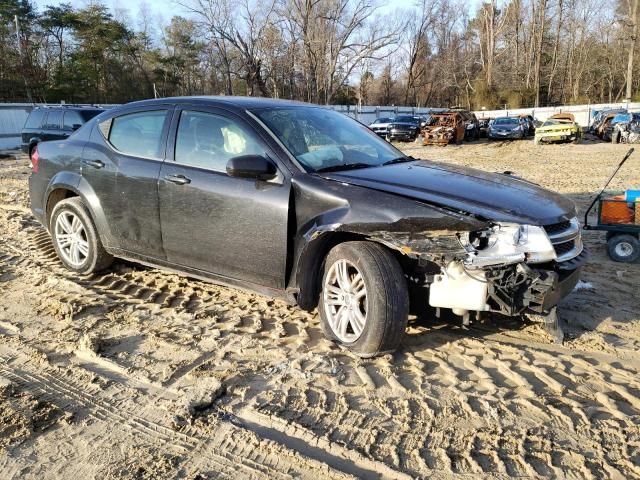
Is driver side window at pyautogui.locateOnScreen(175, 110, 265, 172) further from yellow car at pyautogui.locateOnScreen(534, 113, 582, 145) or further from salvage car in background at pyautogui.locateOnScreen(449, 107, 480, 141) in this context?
salvage car in background at pyautogui.locateOnScreen(449, 107, 480, 141)

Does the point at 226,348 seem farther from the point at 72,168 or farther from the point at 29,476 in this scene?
the point at 72,168

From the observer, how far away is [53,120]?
14.9m

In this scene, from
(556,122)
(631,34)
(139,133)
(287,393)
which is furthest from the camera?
(631,34)

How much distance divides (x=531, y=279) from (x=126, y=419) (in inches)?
95.5

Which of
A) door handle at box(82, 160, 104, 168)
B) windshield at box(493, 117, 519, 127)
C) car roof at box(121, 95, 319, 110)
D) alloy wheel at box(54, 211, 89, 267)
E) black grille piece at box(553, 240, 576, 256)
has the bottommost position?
alloy wheel at box(54, 211, 89, 267)

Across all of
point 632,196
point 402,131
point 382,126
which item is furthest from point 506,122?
point 632,196

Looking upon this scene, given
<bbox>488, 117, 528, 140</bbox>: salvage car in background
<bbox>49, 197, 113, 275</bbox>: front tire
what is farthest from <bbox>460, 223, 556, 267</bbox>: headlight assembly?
<bbox>488, 117, 528, 140</bbox>: salvage car in background

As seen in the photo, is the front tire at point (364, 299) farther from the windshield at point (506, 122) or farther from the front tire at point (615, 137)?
the windshield at point (506, 122)

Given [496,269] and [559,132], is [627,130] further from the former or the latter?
[496,269]

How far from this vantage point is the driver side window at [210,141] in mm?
3953

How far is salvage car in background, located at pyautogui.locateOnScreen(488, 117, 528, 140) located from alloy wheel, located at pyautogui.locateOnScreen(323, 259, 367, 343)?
88.9ft

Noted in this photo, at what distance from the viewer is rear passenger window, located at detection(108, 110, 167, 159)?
4.46 m

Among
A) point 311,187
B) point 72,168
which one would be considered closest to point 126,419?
point 311,187

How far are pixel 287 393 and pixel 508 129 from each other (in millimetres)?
28097
